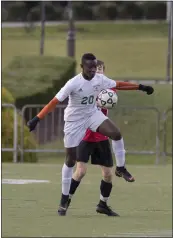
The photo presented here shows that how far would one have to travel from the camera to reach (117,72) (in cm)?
4334

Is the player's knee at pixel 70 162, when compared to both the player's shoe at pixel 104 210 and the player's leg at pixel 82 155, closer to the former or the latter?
the player's leg at pixel 82 155

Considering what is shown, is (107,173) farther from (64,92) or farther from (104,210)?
(64,92)

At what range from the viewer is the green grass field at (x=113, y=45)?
45.9 m

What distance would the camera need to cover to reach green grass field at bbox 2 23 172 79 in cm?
4591

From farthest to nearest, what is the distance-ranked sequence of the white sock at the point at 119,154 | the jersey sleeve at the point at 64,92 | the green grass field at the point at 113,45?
the green grass field at the point at 113,45
the white sock at the point at 119,154
the jersey sleeve at the point at 64,92

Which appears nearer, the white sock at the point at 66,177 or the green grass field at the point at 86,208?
the green grass field at the point at 86,208

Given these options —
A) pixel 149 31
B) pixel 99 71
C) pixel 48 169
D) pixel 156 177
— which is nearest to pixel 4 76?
pixel 48 169

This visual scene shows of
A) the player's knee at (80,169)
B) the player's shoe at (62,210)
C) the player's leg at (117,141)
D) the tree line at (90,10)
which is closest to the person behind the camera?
the player's leg at (117,141)

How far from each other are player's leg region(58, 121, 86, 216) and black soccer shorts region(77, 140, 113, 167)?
0.57 feet

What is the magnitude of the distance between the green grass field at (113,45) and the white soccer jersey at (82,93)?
3112 cm

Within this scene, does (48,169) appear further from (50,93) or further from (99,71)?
(99,71)

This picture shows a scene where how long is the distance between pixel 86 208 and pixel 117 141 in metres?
1.68

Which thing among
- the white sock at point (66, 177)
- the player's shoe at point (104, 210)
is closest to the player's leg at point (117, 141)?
the white sock at point (66, 177)

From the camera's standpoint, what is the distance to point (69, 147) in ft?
37.0
